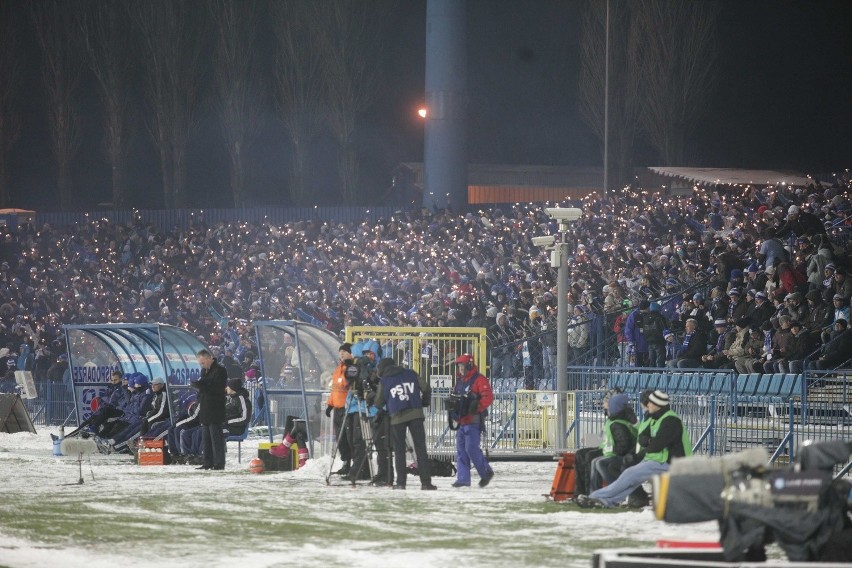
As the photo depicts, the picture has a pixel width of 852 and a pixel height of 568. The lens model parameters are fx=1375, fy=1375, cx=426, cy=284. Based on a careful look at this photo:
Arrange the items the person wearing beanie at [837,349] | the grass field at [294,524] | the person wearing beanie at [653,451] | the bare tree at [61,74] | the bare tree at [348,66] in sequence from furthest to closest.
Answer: the bare tree at [61,74] < the bare tree at [348,66] < the person wearing beanie at [837,349] < the person wearing beanie at [653,451] < the grass field at [294,524]

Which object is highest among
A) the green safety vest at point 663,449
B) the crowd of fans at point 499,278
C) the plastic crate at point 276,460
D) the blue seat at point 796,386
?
the crowd of fans at point 499,278

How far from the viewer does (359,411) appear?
17.9 meters

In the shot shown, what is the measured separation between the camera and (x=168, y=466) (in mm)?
20625

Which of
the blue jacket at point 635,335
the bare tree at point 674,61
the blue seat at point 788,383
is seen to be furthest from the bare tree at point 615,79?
the blue seat at point 788,383

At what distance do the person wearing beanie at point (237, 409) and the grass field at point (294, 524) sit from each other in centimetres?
241

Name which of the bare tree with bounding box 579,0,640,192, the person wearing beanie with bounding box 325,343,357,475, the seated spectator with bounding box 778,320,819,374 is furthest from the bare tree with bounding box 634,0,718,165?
the person wearing beanie with bounding box 325,343,357,475

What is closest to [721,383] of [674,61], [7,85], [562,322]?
[562,322]

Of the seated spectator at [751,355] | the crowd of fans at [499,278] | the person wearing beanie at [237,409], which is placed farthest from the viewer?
the crowd of fans at [499,278]

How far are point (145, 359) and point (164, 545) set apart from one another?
13576mm

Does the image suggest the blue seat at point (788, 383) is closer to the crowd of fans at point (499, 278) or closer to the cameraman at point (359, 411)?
A: the crowd of fans at point (499, 278)

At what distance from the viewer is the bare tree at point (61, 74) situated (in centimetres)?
5772

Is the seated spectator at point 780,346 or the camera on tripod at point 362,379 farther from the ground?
the seated spectator at point 780,346

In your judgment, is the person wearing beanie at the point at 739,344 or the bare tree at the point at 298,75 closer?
the person wearing beanie at the point at 739,344

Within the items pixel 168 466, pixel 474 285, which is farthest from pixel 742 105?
pixel 168 466
